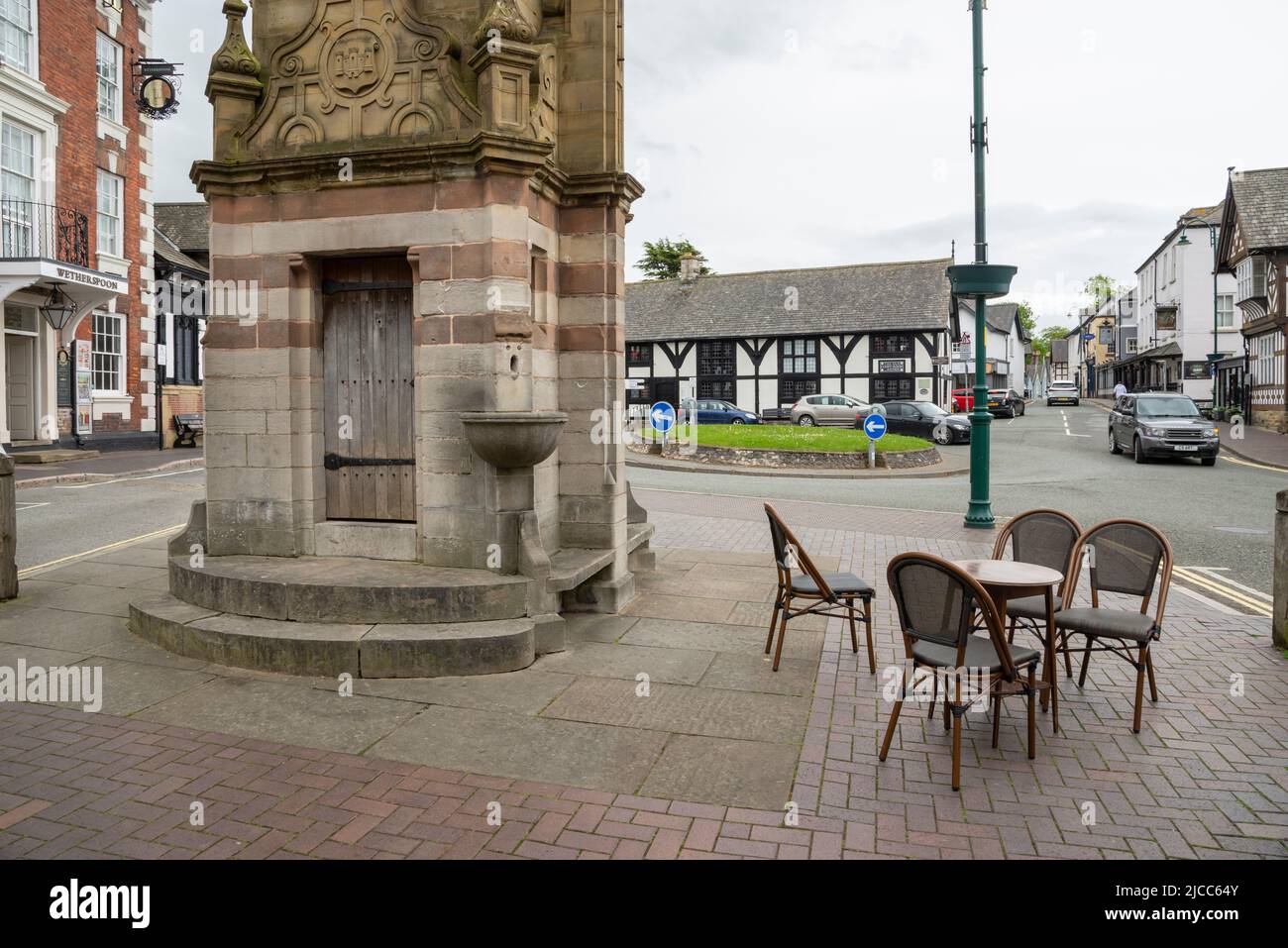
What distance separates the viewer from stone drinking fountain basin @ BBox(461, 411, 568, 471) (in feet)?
22.2

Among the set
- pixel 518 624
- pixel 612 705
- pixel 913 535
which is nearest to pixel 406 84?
pixel 518 624

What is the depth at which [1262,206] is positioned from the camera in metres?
36.8

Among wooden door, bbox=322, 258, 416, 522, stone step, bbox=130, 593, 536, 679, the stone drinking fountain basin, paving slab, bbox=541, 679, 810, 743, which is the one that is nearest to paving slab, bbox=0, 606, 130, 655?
stone step, bbox=130, 593, 536, 679

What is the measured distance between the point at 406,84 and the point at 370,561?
3898mm

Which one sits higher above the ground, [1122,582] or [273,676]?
[1122,582]

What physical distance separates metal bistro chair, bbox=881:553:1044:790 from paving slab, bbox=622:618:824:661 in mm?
1961

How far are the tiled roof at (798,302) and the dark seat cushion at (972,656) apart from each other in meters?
41.7

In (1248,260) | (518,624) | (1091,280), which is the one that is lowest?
(518,624)

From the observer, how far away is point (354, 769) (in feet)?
15.5

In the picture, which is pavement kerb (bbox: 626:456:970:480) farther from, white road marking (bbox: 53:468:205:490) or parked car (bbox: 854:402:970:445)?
white road marking (bbox: 53:468:205:490)

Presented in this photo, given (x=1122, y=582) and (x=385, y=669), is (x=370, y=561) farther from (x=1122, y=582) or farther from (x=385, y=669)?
(x=1122, y=582)

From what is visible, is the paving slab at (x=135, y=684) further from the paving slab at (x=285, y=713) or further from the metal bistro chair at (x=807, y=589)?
the metal bistro chair at (x=807, y=589)

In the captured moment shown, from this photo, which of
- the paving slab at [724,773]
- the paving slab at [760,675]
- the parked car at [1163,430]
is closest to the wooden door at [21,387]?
the paving slab at [760,675]

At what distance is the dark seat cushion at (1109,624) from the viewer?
17.7ft
